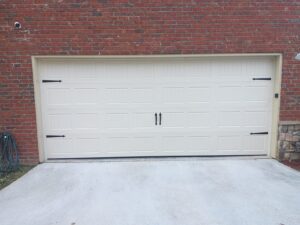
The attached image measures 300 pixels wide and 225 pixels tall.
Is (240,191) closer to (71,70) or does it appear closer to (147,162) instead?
(147,162)

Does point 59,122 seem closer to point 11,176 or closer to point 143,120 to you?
point 11,176

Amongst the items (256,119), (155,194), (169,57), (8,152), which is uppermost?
(169,57)

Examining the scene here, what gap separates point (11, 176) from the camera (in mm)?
4016

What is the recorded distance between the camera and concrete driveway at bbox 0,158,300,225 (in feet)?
8.79

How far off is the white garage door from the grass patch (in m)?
0.50

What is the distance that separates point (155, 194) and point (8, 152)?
306cm

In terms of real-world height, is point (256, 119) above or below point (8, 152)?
above

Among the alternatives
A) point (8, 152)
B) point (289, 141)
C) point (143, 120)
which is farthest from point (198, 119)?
point (8, 152)

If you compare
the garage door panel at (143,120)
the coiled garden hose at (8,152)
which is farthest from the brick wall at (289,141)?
the coiled garden hose at (8,152)

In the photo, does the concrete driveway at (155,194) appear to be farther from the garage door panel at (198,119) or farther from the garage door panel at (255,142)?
the garage door panel at (198,119)

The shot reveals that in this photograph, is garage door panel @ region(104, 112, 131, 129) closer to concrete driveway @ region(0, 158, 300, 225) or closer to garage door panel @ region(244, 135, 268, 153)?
concrete driveway @ region(0, 158, 300, 225)

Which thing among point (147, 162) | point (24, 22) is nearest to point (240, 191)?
point (147, 162)

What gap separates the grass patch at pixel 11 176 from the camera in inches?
147

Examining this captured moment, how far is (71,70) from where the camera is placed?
443cm
